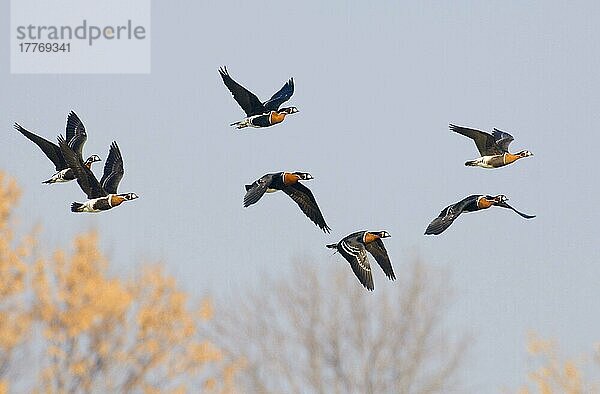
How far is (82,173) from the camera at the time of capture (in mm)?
12602

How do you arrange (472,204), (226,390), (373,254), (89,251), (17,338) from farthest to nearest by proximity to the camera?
(226,390), (89,251), (17,338), (373,254), (472,204)

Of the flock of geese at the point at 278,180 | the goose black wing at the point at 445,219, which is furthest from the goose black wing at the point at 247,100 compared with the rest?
the goose black wing at the point at 445,219

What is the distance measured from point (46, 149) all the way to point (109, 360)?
14471 mm

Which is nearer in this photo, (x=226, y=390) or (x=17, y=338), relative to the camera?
(x=17, y=338)

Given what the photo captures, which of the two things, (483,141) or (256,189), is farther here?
(483,141)

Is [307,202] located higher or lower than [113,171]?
lower

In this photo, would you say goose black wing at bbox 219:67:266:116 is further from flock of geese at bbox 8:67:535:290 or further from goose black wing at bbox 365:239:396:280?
goose black wing at bbox 365:239:396:280

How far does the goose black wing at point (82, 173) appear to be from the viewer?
1248 centimetres

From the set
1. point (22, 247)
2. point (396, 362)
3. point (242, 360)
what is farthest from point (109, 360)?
point (396, 362)

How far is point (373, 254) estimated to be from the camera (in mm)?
13664

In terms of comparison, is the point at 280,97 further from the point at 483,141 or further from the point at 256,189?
the point at 256,189

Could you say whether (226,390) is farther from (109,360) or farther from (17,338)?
(17,338)

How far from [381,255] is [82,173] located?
2.71 metres

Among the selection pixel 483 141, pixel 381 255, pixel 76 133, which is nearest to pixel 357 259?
pixel 381 255
